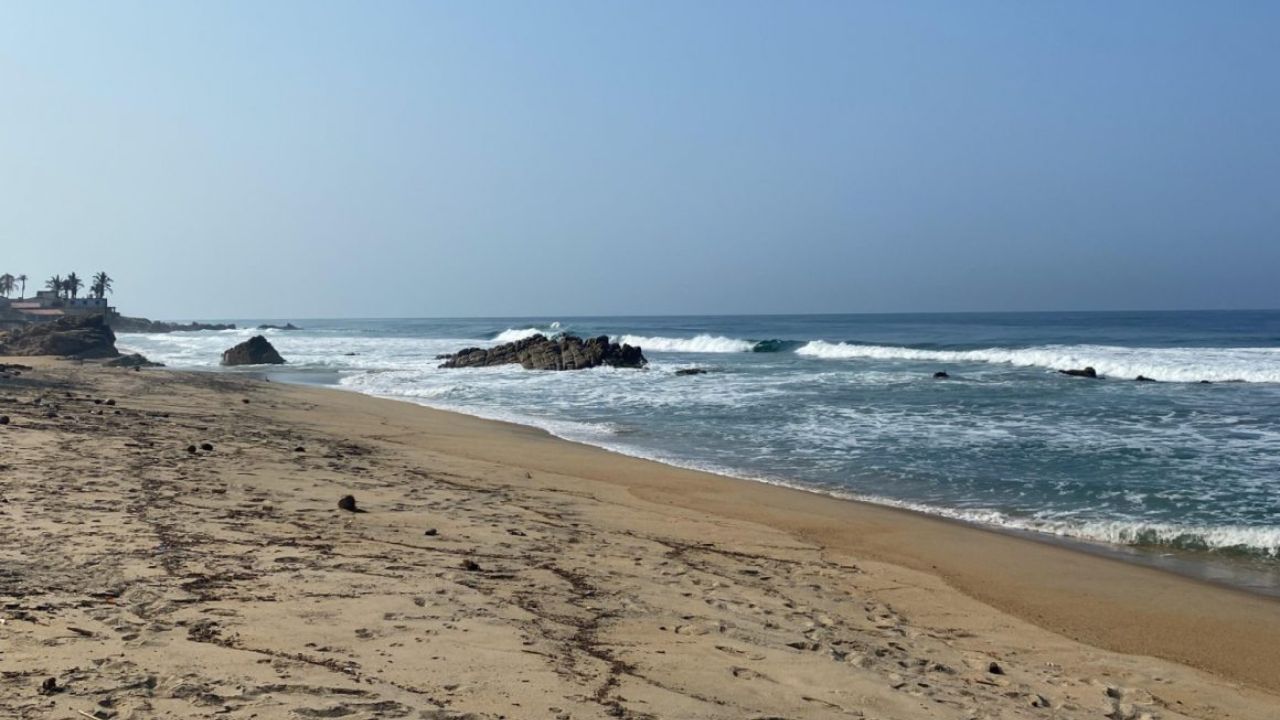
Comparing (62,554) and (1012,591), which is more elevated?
(62,554)

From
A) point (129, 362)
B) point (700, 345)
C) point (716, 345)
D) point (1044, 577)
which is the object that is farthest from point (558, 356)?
point (1044, 577)

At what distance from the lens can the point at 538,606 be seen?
4.96 metres

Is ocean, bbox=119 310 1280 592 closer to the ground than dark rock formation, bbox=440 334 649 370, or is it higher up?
closer to the ground

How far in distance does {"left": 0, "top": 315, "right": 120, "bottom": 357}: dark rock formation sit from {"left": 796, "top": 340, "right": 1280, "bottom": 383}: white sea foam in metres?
31.4

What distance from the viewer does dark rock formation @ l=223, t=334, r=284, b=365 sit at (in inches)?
1481

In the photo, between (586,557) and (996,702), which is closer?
(996,702)

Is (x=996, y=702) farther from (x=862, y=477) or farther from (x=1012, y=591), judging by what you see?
(x=862, y=477)

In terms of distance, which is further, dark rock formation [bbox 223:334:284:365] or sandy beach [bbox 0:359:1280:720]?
dark rock formation [bbox 223:334:284:365]

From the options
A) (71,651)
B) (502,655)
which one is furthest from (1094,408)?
(71,651)

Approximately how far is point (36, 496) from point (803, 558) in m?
5.90

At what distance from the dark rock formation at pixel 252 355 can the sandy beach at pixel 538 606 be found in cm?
2938

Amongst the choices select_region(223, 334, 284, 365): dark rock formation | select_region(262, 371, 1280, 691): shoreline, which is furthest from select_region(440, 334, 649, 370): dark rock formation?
select_region(262, 371, 1280, 691): shoreline

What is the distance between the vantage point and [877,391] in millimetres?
23906

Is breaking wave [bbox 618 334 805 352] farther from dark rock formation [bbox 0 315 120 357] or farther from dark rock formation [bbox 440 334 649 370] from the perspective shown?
dark rock formation [bbox 0 315 120 357]
